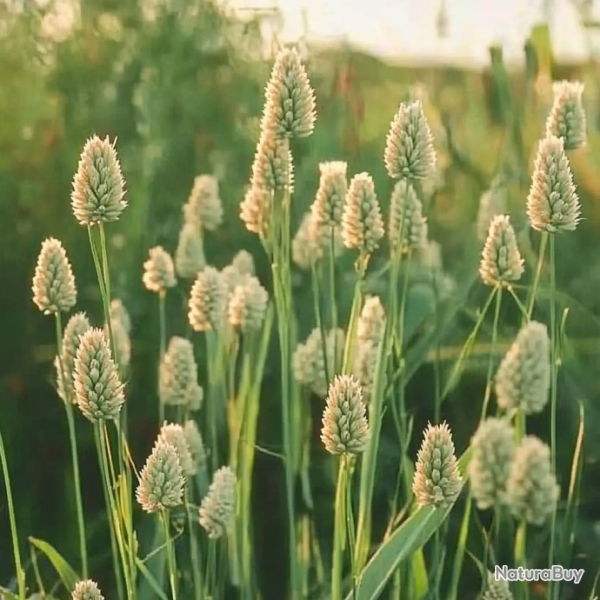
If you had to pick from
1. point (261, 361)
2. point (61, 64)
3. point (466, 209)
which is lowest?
point (261, 361)

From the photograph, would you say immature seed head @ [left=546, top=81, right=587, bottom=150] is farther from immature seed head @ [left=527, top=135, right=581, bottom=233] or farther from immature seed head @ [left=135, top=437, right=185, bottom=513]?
immature seed head @ [left=135, top=437, right=185, bottom=513]

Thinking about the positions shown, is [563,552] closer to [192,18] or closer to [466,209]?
[466,209]

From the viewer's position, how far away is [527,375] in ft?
2.21

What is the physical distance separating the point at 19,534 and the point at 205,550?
0.14m

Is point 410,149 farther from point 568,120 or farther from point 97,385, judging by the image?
point 97,385

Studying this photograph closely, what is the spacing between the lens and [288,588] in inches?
29.0

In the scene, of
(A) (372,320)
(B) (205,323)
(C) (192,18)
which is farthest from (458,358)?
(C) (192,18)

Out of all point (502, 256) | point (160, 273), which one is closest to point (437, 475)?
point (502, 256)

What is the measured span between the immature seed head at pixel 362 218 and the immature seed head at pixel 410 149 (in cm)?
3

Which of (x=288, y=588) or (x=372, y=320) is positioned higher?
(x=372, y=320)

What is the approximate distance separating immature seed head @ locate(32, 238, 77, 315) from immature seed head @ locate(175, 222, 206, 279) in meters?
0.10

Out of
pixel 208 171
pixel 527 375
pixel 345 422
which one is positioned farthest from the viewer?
pixel 208 171

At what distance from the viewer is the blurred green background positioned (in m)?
0.74

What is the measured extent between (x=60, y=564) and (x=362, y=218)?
332mm
